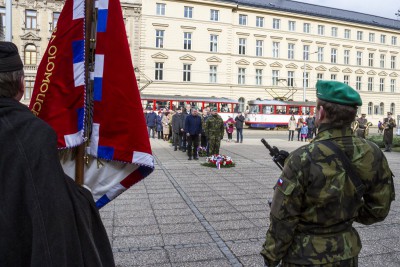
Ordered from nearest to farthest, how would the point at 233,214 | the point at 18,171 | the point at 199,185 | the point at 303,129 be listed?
the point at 18,171 < the point at 233,214 < the point at 199,185 < the point at 303,129

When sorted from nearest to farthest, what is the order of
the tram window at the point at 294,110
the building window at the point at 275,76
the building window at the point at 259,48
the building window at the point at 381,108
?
the tram window at the point at 294,110, the building window at the point at 259,48, the building window at the point at 275,76, the building window at the point at 381,108

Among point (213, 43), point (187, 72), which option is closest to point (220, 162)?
point (187, 72)

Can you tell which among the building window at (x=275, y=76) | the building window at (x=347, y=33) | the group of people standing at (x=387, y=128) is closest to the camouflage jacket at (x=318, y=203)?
the group of people standing at (x=387, y=128)

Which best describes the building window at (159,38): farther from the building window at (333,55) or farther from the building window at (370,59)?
the building window at (370,59)

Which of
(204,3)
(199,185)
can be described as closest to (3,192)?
(199,185)

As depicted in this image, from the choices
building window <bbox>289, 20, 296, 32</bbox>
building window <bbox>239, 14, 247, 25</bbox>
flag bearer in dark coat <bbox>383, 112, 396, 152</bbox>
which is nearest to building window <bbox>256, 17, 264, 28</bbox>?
building window <bbox>239, 14, 247, 25</bbox>

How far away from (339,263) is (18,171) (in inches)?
68.7

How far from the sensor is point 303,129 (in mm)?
24391

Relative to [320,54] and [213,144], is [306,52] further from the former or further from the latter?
[213,144]

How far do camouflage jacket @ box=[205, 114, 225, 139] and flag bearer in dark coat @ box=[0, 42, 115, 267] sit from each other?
12455mm

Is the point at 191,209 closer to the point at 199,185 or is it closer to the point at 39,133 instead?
the point at 199,185

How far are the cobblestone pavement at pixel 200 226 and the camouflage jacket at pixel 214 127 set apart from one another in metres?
4.58

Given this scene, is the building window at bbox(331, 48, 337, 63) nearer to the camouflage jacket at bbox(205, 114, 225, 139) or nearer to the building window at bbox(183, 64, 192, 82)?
the building window at bbox(183, 64, 192, 82)

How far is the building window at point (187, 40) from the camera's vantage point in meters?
46.2
